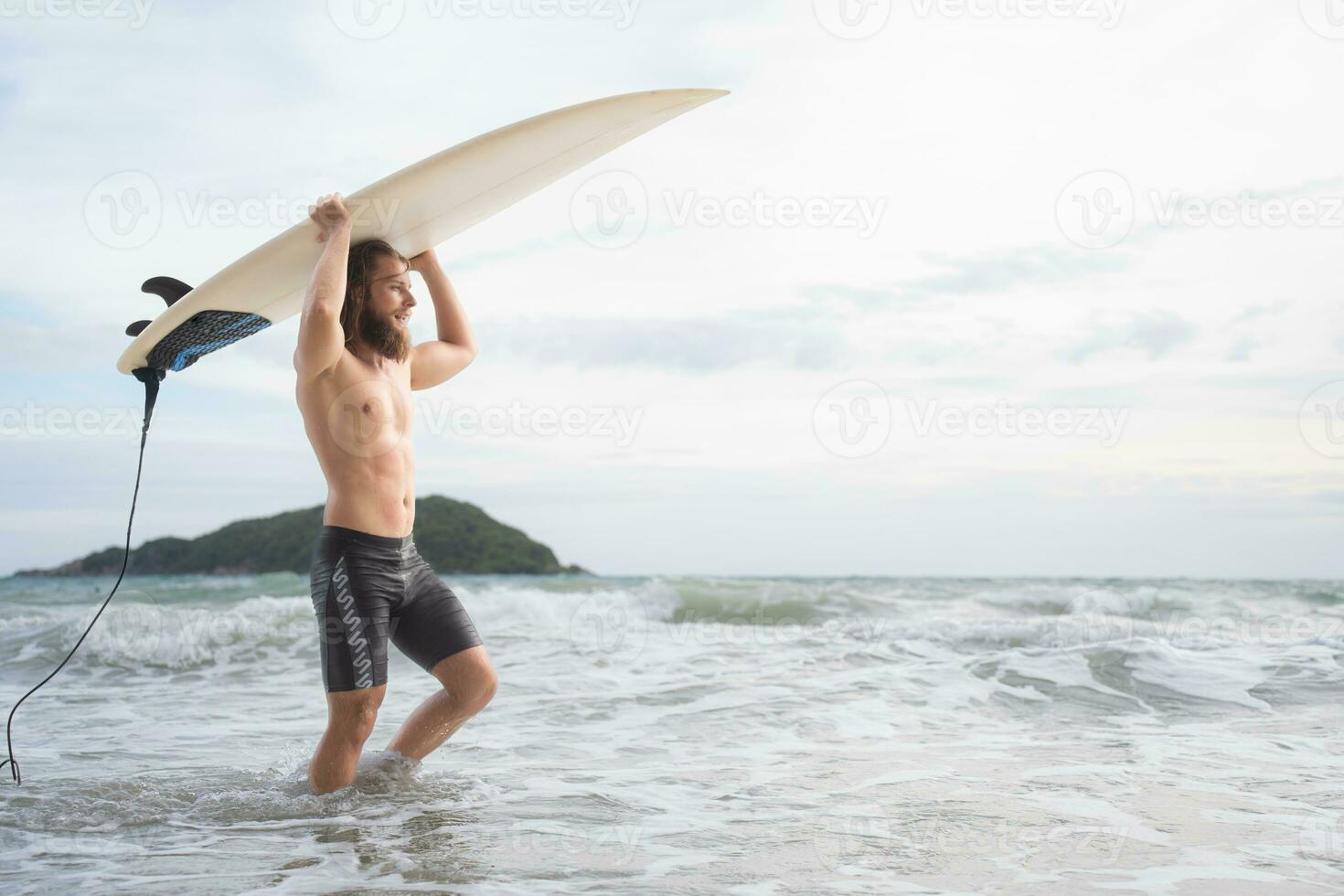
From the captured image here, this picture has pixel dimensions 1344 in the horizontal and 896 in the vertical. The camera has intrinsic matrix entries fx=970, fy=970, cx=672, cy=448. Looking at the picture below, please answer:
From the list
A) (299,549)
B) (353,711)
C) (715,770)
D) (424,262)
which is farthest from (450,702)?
(299,549)

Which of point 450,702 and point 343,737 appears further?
point 450,702

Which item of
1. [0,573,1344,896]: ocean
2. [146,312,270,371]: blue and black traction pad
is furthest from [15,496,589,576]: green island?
[146,312,270,371]: blue and black traction pad

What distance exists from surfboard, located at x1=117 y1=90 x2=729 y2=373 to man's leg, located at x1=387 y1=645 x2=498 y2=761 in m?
1.48

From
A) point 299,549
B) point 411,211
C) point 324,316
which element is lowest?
point 299,549

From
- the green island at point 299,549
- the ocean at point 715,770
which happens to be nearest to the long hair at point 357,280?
the ocean at point 715,770

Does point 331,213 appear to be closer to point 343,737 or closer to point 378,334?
point 378,334

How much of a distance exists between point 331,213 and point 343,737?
1.76m

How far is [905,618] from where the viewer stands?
11.9 metres

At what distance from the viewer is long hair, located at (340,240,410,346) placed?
3.33 meters

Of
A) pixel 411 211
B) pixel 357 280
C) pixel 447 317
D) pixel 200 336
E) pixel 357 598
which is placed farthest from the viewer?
pixel 447 317

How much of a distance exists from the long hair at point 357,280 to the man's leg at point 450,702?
1.18 m

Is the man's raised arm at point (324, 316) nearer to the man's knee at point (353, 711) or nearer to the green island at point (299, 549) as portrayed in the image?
the man's knee at point (353, 711)

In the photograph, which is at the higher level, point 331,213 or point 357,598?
point 331,213

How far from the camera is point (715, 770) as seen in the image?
A: 4008 millimetres
